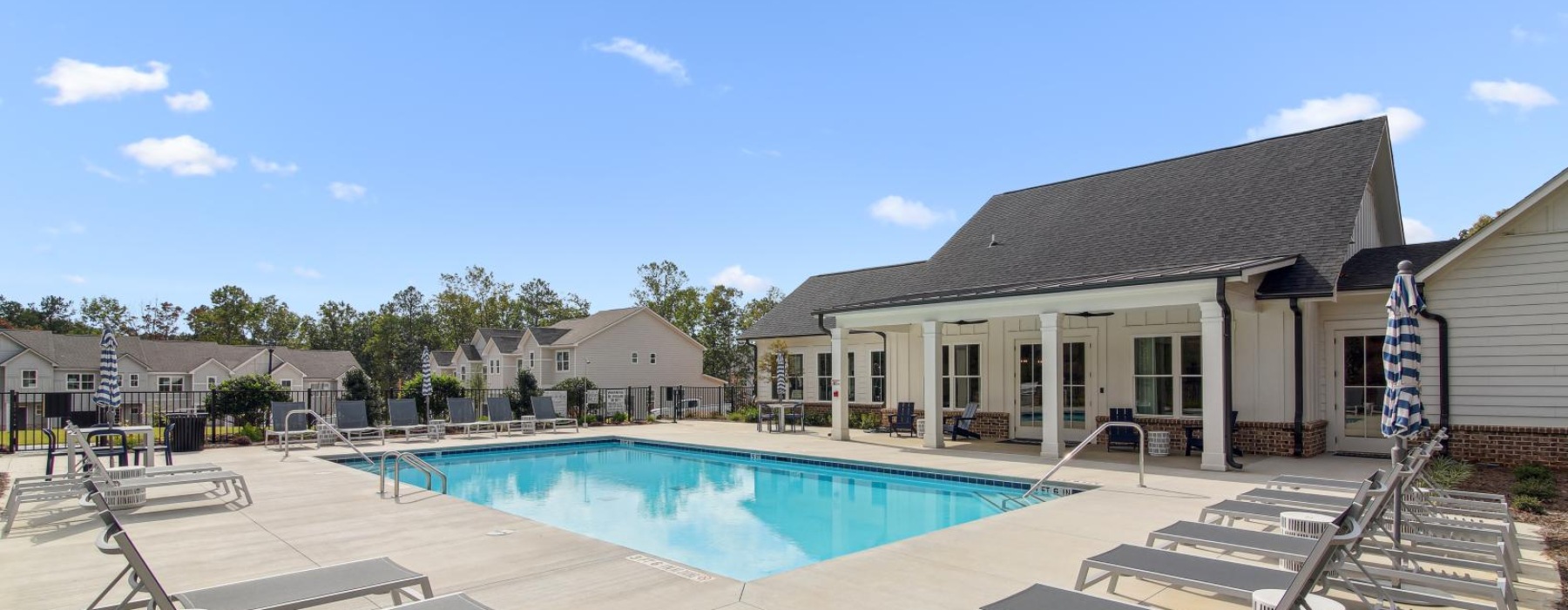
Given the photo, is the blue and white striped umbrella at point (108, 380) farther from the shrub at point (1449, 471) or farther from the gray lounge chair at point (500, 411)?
the shrub at point (1449, 471)

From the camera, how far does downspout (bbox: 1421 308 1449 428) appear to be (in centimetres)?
1169

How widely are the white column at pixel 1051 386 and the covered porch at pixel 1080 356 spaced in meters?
0.02

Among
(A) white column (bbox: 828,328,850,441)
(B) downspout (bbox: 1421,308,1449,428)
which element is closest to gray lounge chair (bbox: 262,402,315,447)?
(A) white column (bbox: 828,328,850,441)

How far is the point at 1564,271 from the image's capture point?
1093 centimetres

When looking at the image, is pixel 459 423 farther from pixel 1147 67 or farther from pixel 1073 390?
pixel 1147 67

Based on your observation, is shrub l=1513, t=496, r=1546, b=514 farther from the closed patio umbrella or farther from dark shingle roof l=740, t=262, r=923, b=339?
the closed patio umbrella

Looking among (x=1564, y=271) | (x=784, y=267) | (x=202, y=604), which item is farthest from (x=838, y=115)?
(x=784, y=267)

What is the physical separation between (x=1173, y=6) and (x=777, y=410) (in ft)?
39.8

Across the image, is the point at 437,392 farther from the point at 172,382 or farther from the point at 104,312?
the point at 104,312

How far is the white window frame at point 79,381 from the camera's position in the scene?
39406mm

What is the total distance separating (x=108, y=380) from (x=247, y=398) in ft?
23.0

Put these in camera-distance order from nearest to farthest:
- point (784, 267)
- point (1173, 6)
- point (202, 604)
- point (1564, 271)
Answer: point (202, 604) < point (1564, 271) < point (1173, 6) < point (784, 267)

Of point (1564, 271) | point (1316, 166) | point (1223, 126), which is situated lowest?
point (1564, 271)

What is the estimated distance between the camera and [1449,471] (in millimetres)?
10109
